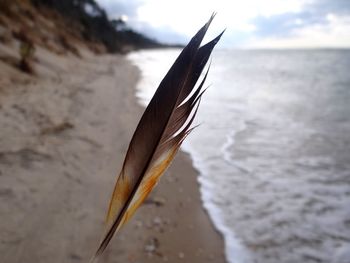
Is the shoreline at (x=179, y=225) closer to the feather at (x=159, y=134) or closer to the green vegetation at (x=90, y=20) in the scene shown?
the feather at (x=159, y=134)

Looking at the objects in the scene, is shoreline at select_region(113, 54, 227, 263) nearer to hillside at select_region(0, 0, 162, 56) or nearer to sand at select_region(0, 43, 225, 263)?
sand at select_region(0, 43, 225, 263)

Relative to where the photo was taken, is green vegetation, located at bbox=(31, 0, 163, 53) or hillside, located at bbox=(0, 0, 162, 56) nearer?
hillside, located at bbox=(0, 0, 162, 56)

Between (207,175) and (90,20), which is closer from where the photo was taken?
(207,175)

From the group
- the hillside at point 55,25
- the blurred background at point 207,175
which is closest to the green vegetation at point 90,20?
the hillside at point 55,25

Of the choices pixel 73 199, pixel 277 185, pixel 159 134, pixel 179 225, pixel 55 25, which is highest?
pixel 55 25

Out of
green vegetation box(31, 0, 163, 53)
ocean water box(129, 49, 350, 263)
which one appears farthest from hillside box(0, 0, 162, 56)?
ocean water box(129, 49, 350, 263)

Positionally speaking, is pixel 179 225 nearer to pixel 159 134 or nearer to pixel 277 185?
pixel 277 185

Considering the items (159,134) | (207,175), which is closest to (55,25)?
(207,175)
